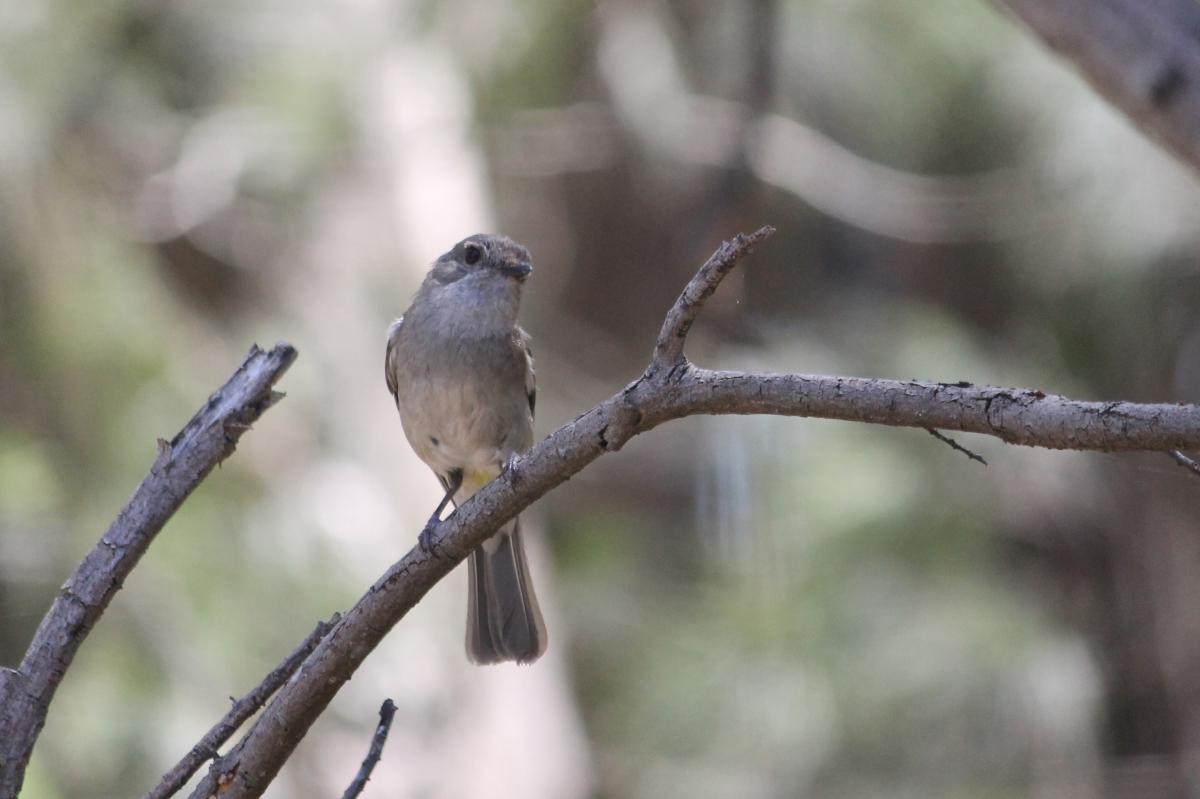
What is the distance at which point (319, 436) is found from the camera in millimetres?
6883

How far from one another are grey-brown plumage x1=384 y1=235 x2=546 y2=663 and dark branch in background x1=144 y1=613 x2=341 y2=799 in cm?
165

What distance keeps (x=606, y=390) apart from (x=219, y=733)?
20.8 ft

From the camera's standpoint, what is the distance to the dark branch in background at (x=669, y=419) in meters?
1.77

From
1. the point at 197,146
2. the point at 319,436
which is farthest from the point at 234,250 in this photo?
the point at 319,436

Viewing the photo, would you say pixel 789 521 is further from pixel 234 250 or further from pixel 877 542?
pixel 234 250

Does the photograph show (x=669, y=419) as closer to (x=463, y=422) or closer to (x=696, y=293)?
(x=696, y=293)

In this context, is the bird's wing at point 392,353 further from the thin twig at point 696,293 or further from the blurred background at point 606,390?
the thin twig at point 696,293

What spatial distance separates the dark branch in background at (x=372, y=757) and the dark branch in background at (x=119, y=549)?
56cm

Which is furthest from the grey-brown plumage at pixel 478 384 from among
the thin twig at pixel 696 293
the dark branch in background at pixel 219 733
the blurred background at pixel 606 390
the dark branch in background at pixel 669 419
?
the thin twig at pixel 696 293

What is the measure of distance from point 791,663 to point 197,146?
4.21 metres

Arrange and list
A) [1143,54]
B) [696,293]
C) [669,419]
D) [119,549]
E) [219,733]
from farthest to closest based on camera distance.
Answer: [1143,54], [119,549], [219,733], [669,419], [696,293]

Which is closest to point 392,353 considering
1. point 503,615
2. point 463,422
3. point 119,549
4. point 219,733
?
point 463,422

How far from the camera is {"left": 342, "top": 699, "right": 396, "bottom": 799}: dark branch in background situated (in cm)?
222

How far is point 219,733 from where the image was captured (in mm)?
2340
